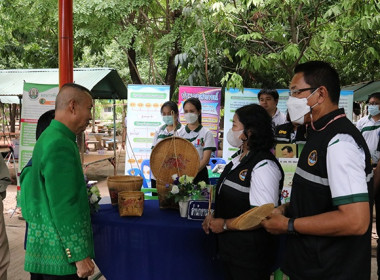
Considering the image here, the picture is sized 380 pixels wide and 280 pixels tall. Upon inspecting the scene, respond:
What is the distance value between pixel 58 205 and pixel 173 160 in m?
1.38

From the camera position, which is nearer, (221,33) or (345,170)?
(345,170)

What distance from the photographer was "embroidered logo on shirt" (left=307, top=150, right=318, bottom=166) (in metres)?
1.49

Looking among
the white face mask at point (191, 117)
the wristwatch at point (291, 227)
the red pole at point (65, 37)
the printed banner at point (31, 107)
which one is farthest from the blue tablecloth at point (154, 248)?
the printed banner at point (31, 107)

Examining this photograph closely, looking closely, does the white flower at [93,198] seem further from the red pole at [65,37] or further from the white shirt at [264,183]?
the red pole at [65,37]

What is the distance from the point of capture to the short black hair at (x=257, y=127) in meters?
2.09

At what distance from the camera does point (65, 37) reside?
400cm

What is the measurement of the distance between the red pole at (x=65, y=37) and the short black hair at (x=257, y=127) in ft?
8.17

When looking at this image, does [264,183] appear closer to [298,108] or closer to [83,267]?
[298,108]

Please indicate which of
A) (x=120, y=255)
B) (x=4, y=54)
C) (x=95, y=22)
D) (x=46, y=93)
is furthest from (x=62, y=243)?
(x=4, y=54)

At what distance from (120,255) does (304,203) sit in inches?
57.3

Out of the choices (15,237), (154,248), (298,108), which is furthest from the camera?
(15,237)

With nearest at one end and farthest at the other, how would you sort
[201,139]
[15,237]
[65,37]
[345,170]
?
[345,170] → [65,37] → [201,139] → [15,237]

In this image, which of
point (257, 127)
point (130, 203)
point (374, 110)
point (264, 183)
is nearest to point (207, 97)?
point (374, 110)

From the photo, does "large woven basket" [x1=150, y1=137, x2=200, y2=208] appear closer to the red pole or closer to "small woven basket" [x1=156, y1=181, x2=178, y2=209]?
"small woven basket" [x1=156, y1=181, x2=178, y2=209]
